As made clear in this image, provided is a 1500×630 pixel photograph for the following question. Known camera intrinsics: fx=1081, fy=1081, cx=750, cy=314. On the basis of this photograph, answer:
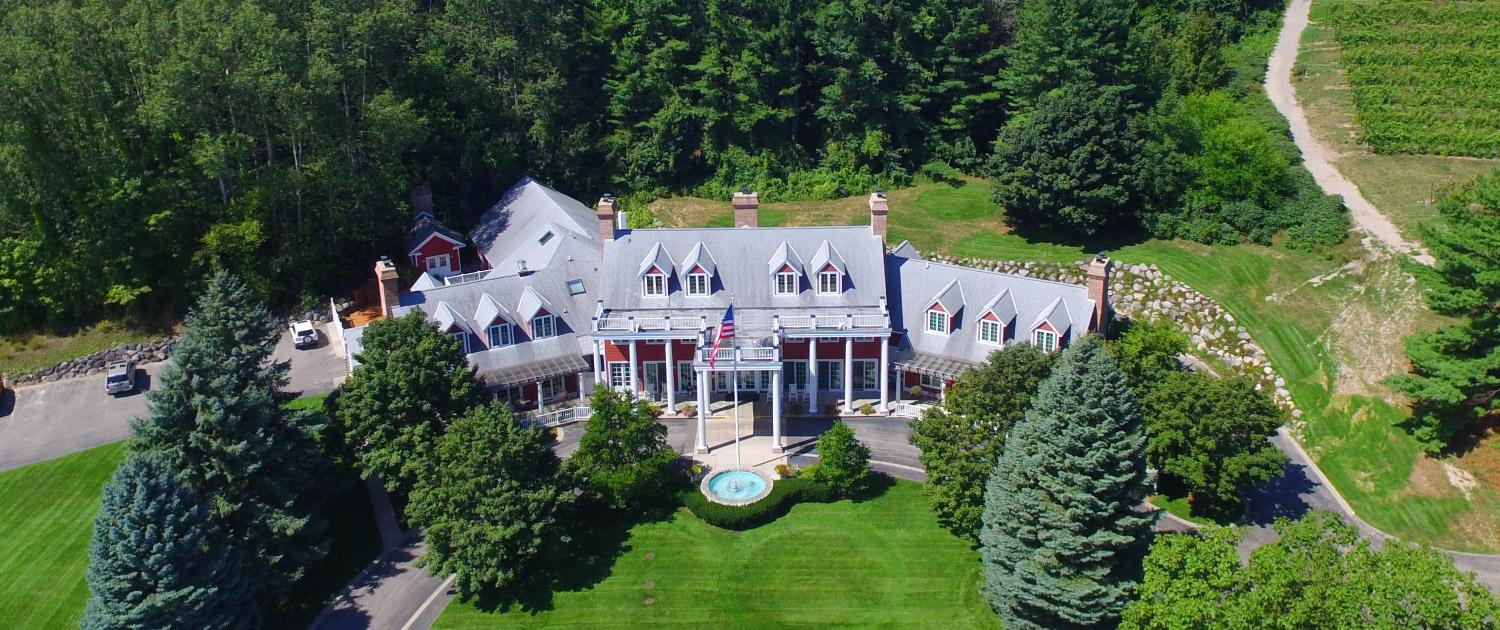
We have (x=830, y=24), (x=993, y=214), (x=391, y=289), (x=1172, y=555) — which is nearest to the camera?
(x=1172, y=555)

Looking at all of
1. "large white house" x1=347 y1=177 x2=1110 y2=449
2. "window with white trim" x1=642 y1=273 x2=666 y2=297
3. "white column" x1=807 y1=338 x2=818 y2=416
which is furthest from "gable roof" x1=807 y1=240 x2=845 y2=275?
"window with white trim" x1=642 y1=273 x2=666 y2=297

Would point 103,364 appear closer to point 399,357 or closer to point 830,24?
point 399,357

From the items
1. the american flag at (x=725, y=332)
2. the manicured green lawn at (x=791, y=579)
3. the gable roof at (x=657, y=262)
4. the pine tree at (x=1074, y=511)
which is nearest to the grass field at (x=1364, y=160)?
the pine tree at (x=1074, y=511)

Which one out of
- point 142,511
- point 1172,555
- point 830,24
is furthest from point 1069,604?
point 830,24

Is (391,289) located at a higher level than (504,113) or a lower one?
lower

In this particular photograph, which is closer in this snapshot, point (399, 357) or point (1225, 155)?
point (399, 357)

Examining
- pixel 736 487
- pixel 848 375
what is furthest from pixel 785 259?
pixel 736 487

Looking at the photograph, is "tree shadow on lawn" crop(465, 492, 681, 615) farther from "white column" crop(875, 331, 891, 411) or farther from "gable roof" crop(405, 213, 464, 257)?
"gable roof" crop(405, 213, 464, 257)
